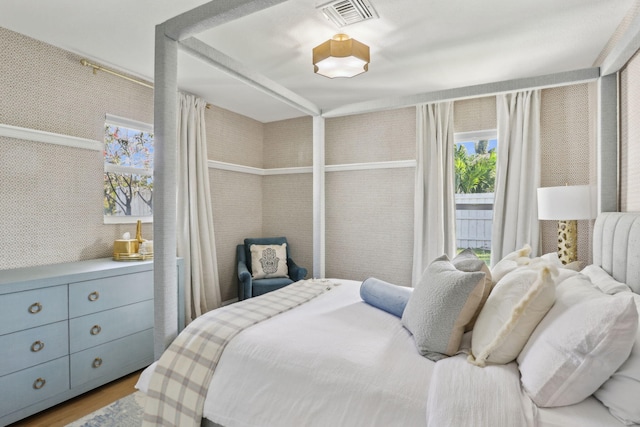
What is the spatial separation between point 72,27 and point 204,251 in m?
2.24

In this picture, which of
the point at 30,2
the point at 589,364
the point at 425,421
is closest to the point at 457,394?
the point at 425,421

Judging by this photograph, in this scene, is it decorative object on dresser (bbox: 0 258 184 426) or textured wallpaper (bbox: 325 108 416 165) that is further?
textured wallpaper (bbox: 325 108 416 165)

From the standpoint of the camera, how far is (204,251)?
12.4 ft

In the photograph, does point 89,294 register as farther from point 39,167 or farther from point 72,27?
point 72,27

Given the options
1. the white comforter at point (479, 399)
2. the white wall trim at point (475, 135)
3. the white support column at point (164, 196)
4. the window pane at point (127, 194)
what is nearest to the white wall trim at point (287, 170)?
the window pane at point (127, 194)

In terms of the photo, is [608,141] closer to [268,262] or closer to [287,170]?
[268,262]

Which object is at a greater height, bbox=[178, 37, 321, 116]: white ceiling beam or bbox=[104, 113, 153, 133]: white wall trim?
bbox=[178, 37, 321, 116]: white ceiling beam

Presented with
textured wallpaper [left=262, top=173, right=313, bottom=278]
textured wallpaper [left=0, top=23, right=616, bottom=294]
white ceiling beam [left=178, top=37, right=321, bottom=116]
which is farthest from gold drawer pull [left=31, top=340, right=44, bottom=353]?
textured wallpaper [left=262, top=173, right=313, bottom=278]

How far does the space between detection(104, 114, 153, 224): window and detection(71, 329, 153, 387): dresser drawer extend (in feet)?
3.53

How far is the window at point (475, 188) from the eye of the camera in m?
3.63

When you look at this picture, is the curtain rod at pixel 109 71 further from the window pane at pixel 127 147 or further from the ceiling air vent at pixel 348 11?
the ceiling air vent at pixel 348 11

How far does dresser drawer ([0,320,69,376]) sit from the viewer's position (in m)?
2.03

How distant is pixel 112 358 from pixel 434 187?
3248 mm

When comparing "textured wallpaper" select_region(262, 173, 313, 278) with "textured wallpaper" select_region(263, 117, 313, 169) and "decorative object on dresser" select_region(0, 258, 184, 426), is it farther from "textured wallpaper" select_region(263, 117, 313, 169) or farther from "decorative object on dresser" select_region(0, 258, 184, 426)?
"decorative object on dresser" select_region(0, 258, 184, 426)
